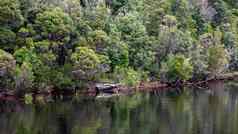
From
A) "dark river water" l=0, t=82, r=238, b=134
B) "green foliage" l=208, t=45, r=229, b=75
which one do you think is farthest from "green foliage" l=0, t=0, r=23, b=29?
"green foliage" l=208, t=45, r=229, b=75

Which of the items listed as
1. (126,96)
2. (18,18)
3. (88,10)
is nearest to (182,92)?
(126,96)

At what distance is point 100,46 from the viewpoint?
95.1m

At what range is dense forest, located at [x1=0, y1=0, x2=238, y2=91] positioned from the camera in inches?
3391

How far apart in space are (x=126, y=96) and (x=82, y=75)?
8.11 m

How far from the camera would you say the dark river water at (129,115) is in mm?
52469

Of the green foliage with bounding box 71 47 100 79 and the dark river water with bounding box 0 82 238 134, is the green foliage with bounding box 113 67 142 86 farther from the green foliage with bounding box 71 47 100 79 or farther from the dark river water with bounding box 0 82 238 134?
the dark river water with bounding box 0 82 238 134

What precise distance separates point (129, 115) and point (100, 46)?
112 ft

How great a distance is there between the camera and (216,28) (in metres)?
139

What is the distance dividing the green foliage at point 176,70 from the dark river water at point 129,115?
53.0 ft

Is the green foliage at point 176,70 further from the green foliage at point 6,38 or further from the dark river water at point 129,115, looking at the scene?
the green foliage at point 6,38

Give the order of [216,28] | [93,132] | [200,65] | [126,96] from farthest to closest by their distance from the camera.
Result: [216,28]
[200,65]
[126,96]
[93,132]

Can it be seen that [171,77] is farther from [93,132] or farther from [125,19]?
[93,132]

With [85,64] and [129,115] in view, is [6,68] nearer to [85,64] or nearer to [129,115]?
[85,64]

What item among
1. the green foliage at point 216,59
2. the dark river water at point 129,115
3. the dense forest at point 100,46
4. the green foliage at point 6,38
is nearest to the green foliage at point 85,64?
the dense forest at point 100,46
